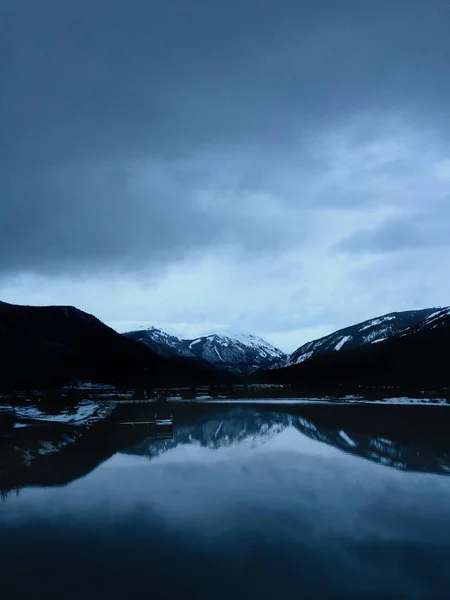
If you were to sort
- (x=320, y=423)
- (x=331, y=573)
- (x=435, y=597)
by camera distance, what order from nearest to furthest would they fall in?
1. (x=435, y=597)
2. (x=331, y=573)
3. (x=320, y=423)

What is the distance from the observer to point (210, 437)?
2379 inches

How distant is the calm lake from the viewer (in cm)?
1659

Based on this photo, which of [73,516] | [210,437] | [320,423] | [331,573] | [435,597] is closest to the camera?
[435,597]

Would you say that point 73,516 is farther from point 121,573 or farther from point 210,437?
point 210,437

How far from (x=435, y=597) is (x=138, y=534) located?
11726 millimetres

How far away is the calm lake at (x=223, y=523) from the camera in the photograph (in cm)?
1659

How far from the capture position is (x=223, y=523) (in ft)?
76.2

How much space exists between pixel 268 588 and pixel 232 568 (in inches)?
76.6

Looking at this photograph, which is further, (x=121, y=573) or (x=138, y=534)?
(x=138, y=534)

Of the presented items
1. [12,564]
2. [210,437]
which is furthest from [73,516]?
[210,437]

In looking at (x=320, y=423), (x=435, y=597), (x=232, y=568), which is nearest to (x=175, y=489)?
(x=232, y=568)

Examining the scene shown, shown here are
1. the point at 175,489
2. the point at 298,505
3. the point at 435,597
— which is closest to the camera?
the point at 435,597

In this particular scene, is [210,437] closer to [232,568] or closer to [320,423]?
[320,423]

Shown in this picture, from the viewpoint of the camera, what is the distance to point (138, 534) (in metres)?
21.7
